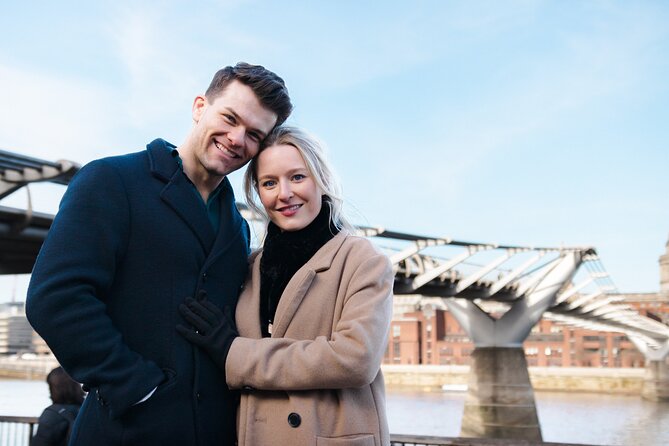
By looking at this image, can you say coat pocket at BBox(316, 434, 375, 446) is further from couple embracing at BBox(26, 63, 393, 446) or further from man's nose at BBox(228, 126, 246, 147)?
man's nose at BBox(228, 126, 246, 147)

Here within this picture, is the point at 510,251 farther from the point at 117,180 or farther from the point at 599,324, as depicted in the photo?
the point at 117,180

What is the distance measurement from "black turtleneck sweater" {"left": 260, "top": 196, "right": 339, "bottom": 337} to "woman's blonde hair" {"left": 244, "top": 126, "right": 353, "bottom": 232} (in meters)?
0.03

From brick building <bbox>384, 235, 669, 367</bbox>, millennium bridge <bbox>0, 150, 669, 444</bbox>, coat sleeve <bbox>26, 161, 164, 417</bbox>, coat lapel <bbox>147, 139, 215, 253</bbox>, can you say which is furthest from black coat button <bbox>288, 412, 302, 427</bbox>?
brick building <bbox>384, 235, 669, 367</bbox>

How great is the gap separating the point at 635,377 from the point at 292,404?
55068 millimetres

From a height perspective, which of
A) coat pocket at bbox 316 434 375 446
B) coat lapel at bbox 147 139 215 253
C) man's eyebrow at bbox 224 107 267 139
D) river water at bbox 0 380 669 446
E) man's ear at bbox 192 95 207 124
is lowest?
river water at bbox 0 380 669 446

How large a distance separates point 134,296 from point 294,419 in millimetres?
480

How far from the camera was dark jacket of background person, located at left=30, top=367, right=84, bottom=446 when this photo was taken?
356 centimetres

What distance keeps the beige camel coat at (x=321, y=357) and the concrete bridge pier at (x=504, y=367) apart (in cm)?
2066

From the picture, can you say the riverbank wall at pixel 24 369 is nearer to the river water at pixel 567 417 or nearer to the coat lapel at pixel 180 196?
the river water at pixel 567 417

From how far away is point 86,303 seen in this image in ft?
5.36

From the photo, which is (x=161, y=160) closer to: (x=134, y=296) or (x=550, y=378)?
(x=134, y=296)

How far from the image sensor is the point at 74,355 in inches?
64.1

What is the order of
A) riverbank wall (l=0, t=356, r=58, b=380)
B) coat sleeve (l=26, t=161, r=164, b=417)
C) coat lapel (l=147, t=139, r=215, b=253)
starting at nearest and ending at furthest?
coat sleeve (l=26, t=161, r=164, b=417) < coat lapel (l=147, t=139, r=215, b=253) < riverbank wall (l=0, t=356, r=58, b=380)

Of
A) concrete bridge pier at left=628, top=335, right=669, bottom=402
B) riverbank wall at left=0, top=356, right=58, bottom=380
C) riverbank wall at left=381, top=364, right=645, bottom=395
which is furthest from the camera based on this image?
riverbank wall at left=0, top=356, right=58, bottom=380
